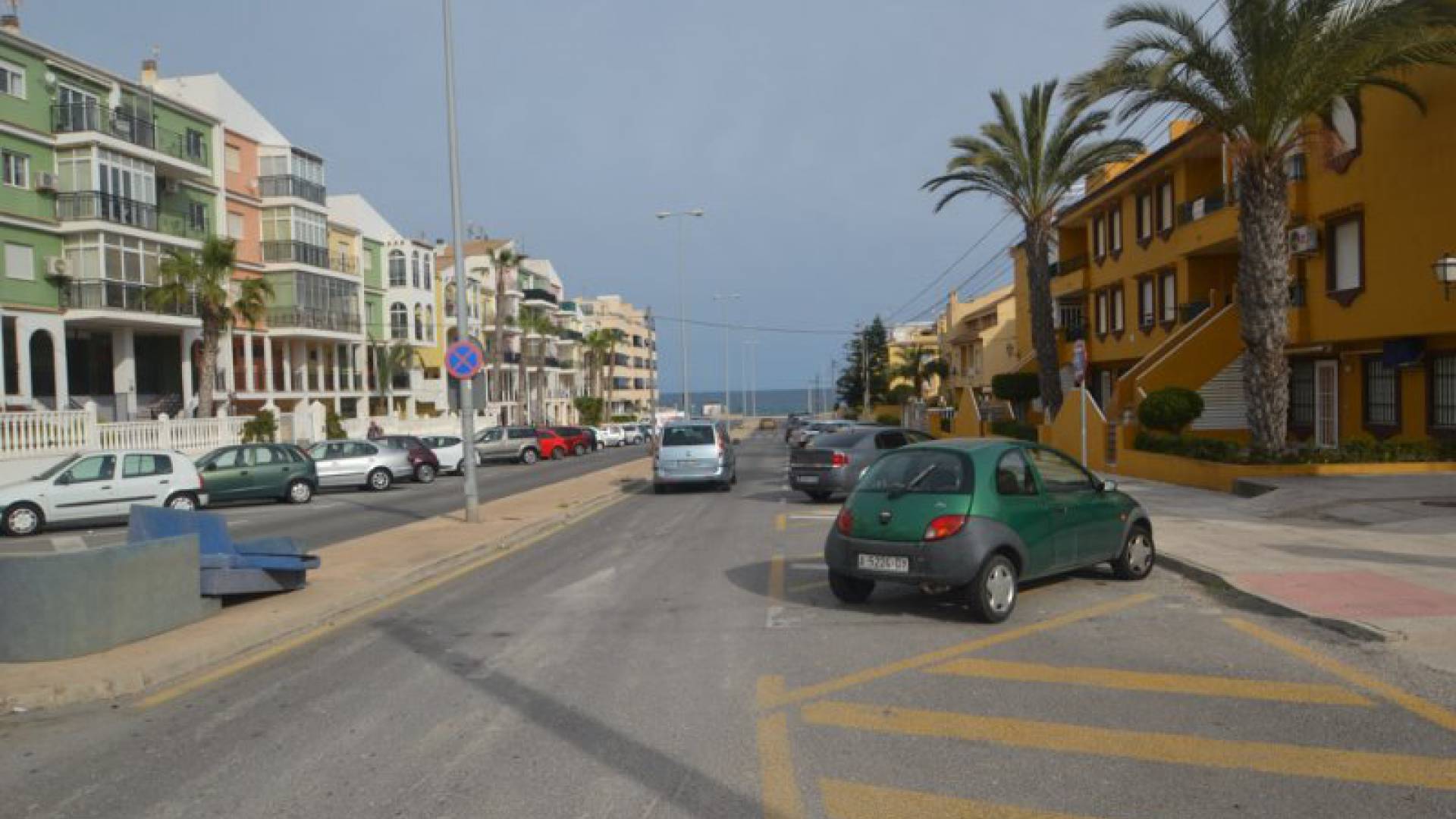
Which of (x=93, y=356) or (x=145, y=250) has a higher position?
(x=145, y=250)

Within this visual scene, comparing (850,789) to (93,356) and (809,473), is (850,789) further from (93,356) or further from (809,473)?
(93,356)

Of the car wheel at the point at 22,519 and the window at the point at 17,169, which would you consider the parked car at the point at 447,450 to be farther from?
the window at the point at 17,169

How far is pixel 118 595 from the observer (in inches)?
319

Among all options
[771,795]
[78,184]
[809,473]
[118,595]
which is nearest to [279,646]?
[118,595]

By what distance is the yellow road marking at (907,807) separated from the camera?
15.2 feet

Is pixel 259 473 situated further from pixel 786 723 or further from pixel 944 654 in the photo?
pixel 786 723

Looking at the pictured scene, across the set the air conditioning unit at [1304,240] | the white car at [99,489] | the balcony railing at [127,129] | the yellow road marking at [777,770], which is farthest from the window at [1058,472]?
the balcony railing at [127,129]

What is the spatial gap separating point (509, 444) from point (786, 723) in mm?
39069

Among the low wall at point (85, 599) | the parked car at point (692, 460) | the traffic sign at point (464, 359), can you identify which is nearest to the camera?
the low wall at point (85, 599)

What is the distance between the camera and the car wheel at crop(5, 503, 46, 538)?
19.6 meters

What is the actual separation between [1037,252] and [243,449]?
76.4 ft

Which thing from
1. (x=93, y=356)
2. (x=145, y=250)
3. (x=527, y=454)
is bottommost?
(x=527, y=454)

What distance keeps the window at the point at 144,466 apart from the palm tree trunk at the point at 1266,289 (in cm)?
2204

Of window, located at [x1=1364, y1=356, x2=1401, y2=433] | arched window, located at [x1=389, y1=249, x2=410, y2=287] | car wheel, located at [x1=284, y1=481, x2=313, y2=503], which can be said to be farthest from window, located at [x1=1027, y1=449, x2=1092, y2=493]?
arched window, located at [x1=389, y1=249, x2=410, y2=287]
